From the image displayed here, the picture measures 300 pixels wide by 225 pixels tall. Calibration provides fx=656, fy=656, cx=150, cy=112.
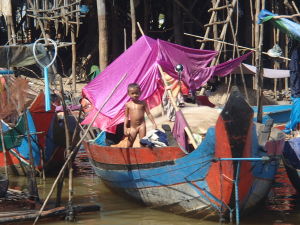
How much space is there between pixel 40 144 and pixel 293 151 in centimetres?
446

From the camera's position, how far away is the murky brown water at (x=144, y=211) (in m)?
8.14

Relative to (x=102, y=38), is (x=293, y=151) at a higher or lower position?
lower

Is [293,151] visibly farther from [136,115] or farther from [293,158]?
[136,115]

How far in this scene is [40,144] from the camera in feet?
36.6

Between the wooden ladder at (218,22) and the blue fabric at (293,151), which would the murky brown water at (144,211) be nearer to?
the blue fabric at (293,151)

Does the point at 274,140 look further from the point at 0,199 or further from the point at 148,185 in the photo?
the point at 0,199

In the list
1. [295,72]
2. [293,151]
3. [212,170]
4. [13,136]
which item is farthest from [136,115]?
[295,72]

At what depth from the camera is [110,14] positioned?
65.4ft

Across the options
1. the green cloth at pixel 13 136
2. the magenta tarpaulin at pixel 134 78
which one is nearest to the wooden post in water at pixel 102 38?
the magenta tarpaulin at pixel 134 78

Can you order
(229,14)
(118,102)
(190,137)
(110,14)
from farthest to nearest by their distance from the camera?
(110,14), (229,14), (118,102), (190,137)

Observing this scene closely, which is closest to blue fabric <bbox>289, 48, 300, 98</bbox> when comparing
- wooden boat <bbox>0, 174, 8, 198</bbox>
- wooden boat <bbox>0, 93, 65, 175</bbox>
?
wooden boat <bbox>0, 93, 65, 175</bbox>

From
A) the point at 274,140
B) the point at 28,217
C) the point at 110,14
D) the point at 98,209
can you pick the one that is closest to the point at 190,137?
the point at 274,140

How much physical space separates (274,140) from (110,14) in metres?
12.8

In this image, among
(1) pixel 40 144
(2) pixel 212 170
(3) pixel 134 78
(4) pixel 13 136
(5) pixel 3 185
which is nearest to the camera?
(2) pixel 212 170
